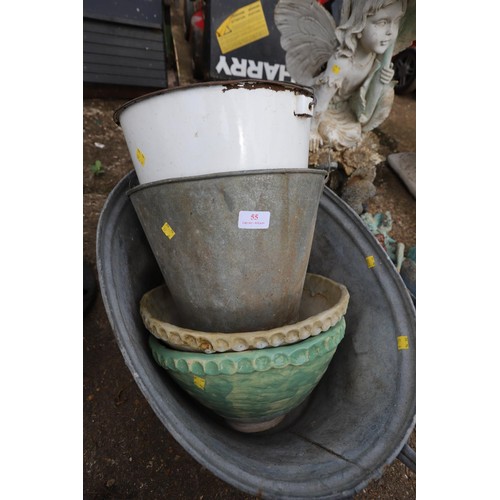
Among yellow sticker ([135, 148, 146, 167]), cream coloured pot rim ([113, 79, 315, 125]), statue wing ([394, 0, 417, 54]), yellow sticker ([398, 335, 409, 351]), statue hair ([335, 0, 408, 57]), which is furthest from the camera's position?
statue wing ([394, 0, 417, 54])

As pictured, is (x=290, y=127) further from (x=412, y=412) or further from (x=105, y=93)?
(x=105, y=93)

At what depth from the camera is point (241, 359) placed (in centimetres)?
84

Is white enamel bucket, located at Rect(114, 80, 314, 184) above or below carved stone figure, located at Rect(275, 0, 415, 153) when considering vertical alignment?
below

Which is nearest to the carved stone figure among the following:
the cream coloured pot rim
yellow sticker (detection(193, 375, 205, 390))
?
the cream coloured pot rim

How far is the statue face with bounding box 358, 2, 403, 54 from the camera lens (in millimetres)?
1482

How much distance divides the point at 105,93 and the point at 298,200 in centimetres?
196

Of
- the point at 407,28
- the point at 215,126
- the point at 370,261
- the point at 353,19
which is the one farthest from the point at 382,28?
the point at 215,126

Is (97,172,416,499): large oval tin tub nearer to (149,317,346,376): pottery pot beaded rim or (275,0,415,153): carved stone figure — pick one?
(149,317,346,376): pottery pot beaded rim

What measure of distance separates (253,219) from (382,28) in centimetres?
125

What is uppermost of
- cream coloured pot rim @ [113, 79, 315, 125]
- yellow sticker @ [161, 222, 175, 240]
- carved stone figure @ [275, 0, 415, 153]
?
carved stone figure @ [275, 0, 415, 153]

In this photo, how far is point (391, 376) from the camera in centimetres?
107

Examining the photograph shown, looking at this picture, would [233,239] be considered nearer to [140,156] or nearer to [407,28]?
[140,156]

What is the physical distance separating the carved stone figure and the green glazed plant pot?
1164 mm

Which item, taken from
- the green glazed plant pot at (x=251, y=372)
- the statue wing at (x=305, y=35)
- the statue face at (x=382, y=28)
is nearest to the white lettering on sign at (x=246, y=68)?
the statue wing at (x=305, y=35)
